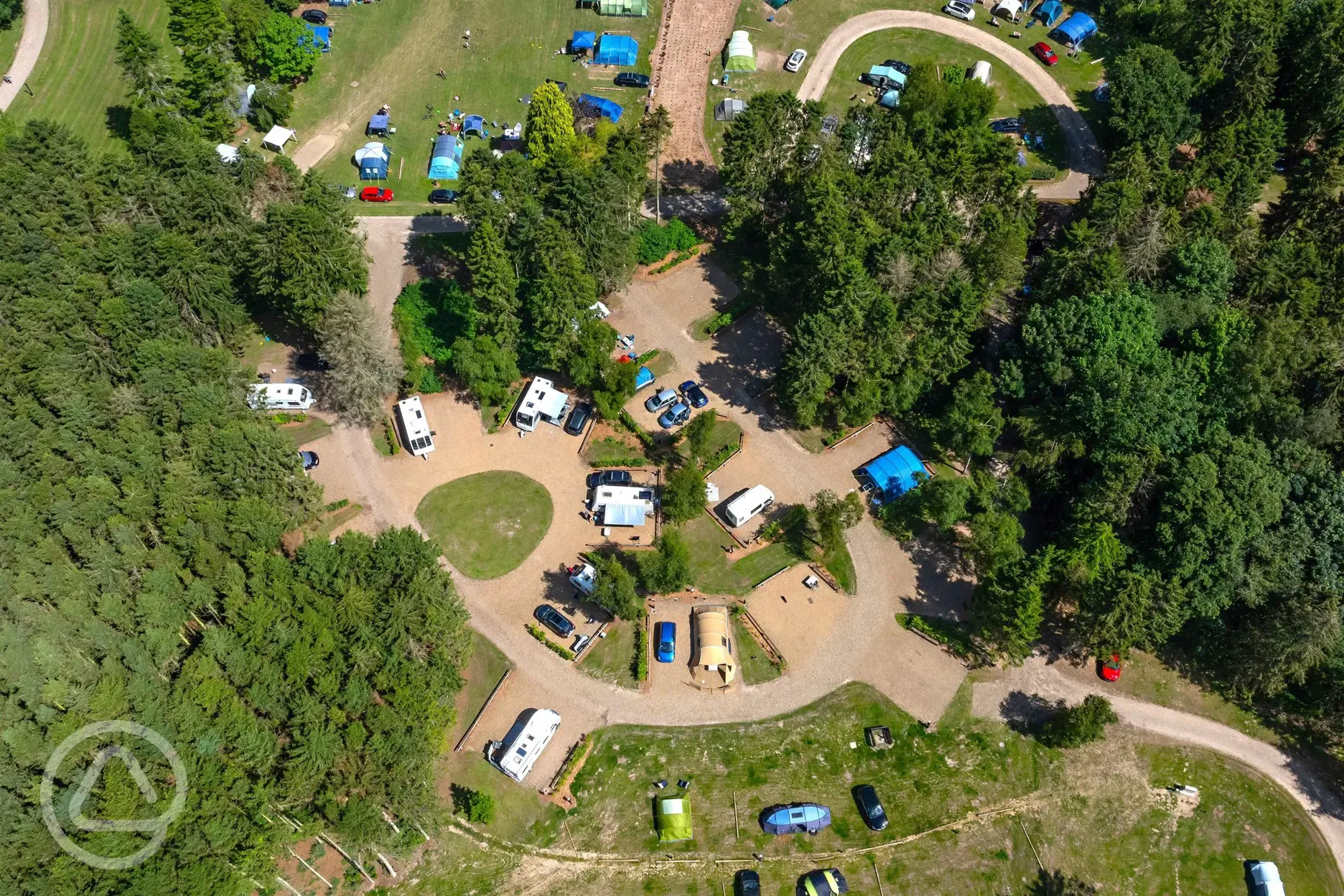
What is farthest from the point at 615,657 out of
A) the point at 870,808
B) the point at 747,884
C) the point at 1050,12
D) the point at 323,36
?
the point at 1050,12

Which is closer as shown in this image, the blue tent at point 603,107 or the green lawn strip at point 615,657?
the green lawn strip at point 615,657

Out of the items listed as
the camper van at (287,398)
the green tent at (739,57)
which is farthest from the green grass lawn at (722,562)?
the green tent at (739,57)

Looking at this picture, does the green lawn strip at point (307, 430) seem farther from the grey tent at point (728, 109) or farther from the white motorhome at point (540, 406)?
the grey tent at point (728, 109)

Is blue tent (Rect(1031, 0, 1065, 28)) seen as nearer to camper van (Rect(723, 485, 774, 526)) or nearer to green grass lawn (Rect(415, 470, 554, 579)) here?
camper van (Rect(723, 485, 774, 526))

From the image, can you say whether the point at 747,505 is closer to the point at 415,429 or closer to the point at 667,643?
the point at 667,643

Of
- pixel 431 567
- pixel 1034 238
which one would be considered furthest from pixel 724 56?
pixel 431 567
